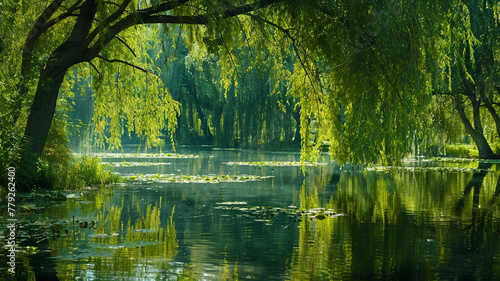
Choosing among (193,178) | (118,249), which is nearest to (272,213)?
(118,249)

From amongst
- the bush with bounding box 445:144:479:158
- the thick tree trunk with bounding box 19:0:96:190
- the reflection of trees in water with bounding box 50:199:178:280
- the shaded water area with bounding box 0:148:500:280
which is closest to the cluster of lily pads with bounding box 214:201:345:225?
the shaded water area with bounding box 0:148:500:280

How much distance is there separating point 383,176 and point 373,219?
9805mm

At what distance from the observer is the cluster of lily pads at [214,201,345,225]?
396 inches

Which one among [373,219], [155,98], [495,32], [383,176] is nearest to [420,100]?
[373,219]

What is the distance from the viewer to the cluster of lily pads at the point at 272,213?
33.0ft

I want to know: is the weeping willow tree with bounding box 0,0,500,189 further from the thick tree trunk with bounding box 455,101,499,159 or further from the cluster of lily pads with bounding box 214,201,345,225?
the thick tree trunk with bounding box 455,101,499,159

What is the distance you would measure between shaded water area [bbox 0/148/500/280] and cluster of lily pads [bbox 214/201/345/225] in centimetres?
2

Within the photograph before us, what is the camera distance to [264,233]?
856 cm

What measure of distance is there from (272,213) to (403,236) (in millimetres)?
2698

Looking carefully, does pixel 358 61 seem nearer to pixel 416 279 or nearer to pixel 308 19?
pixel 308 19

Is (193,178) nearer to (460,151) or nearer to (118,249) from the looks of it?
(118,249)

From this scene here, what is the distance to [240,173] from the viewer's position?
1992 centimetres

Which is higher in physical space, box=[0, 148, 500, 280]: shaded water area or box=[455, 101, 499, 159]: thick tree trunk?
box=[455, 101, 499, 159]: thick tree trunk

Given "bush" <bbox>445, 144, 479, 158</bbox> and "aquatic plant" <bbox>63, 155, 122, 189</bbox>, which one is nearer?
"aquatic plant" <bbox>63, 155, 122, 189</bbox>
